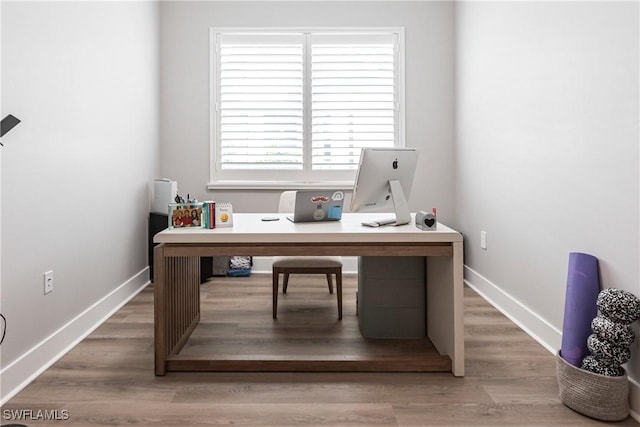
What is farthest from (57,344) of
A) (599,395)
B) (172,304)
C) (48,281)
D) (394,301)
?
(599,395)

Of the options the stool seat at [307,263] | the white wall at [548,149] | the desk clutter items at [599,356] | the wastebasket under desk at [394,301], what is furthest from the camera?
the stool seat at [307,263]

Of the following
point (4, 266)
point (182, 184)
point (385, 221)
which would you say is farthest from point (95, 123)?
point (385, 221)

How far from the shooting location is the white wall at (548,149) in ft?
5.91

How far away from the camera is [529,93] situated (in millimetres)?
2643

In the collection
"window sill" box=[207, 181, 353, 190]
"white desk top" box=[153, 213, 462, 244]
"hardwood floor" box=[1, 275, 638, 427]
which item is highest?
"window sill" box=[207, 181, 353, 190]

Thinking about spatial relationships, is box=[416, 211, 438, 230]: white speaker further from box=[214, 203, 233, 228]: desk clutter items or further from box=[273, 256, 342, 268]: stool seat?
box=[214, 203, 233, 228]: desk clutter items

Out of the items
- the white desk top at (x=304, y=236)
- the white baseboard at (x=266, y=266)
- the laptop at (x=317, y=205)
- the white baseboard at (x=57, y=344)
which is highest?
the laptop at (x=317, y=205)

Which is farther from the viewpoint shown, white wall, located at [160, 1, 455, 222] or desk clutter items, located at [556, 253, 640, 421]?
white wall, located at [160, 1, 455, 222]

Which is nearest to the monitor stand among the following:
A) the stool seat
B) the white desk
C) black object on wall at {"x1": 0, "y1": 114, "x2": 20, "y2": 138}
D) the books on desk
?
the white desk

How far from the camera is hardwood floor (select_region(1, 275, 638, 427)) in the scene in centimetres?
172

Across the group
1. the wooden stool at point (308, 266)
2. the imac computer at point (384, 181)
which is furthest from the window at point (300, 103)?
the imac computer at point (384, 181)

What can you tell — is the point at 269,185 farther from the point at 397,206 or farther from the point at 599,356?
the point at 599,356

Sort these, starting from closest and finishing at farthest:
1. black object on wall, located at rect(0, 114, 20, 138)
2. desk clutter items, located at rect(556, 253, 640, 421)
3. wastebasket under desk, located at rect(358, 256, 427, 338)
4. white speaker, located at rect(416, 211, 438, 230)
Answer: black object on wall, located at rect(0, 114, 20, 138) → desk clutter items, located at rect(556, 253, 640, 421) → white speaker, located at rect(416, 211, 438, 230) → wastebasket under desk, located at rect(358, 256, 427, 338)

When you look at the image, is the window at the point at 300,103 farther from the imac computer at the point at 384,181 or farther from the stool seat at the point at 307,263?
the imac computer at the point at 384,181
